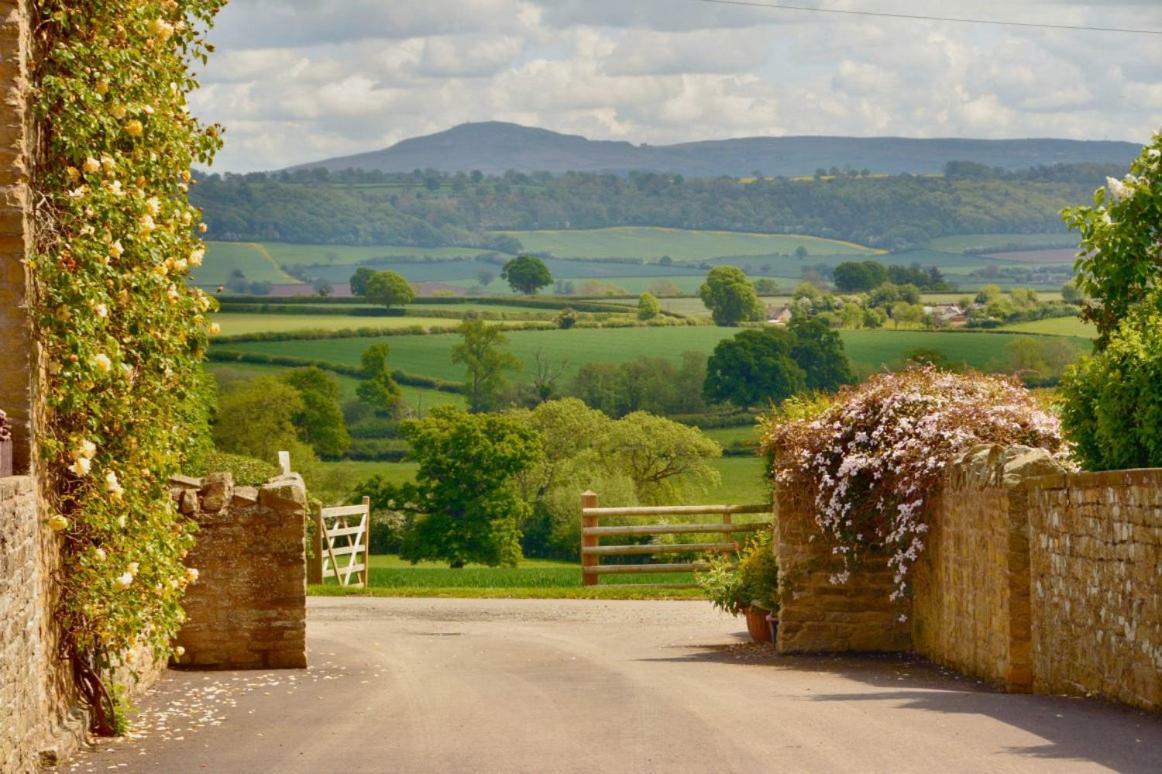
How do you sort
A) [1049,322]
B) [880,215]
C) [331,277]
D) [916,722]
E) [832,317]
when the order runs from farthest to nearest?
[880,215], [331,277], [832,317], [1049,322], [916,722]

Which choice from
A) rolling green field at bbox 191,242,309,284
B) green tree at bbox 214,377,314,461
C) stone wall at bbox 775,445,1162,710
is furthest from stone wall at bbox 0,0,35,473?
rolling green field at bbox 191,242,309,284

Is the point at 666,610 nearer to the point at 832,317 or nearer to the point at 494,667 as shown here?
the point at 494,667

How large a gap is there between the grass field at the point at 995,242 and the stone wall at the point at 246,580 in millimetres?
152301

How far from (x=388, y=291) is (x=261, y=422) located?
50647mm

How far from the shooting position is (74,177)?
32.3 feet

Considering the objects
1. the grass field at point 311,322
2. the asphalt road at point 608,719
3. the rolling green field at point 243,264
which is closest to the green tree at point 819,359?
the grass field at point 311,322

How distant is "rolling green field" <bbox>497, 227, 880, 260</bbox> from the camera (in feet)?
541

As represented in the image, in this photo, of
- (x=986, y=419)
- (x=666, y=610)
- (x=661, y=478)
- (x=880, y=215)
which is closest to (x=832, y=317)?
(x=661, y=478)

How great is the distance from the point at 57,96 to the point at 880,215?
164 metres

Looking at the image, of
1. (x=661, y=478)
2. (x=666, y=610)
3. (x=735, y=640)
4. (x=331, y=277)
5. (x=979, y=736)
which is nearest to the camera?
(x=979, y=736)

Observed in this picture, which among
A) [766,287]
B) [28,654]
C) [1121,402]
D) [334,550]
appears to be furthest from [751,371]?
[28,654]

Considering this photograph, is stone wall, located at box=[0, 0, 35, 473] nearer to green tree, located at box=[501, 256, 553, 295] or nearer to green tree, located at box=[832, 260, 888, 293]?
green tree, located at box=[832, 260, 888, 293]

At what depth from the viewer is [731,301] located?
111500 mm

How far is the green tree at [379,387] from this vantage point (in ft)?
268
